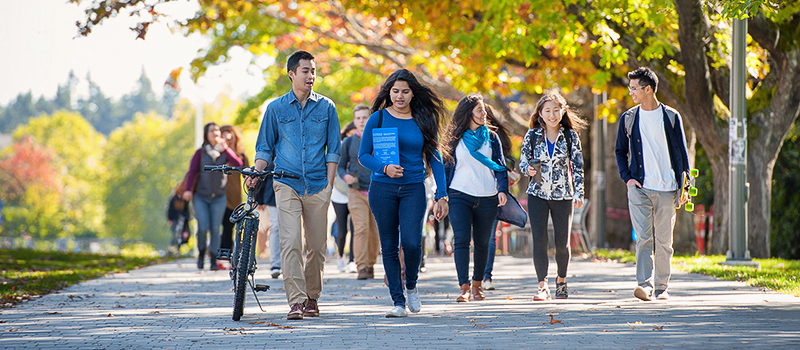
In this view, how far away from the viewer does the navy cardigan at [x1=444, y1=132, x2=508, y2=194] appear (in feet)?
27.4

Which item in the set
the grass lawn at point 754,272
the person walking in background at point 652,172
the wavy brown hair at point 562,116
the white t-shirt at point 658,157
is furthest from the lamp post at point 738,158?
the white t-shirt at point 658,157

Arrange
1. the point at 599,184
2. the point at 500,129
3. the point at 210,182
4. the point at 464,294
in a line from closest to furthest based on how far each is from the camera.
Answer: the point at 464,294 < the point at 500,129 < the point at 210,182 < the point at 599,184

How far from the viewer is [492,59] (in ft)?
51.9

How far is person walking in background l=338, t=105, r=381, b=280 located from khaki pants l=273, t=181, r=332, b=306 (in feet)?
12.9

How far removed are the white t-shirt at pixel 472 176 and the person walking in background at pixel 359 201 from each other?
121 inches

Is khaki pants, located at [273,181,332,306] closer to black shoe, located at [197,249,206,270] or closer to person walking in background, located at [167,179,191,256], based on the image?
black shoe, located at [197,249,206,270]

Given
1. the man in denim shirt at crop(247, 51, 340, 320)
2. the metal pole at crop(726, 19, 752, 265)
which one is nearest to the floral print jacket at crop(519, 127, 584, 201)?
the man in denim shirt at crop(247, 51, 340, 320)

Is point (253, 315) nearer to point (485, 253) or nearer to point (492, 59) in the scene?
point (485, 253)

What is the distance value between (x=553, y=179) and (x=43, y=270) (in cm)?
833

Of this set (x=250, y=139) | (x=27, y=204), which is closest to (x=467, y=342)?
(x=250, y=139)

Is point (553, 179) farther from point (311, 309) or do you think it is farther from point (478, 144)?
point (311, 309)

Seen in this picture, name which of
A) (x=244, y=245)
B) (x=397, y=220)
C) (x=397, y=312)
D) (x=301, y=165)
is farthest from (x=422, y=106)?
(x=244, y=245)

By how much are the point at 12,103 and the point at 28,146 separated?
357ft

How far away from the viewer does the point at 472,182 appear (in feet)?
27.0
